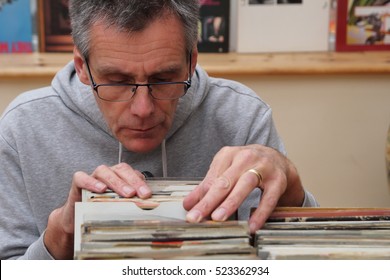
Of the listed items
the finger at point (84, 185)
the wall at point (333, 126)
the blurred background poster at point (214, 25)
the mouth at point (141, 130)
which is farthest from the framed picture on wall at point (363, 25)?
the finger at point (84, 185)

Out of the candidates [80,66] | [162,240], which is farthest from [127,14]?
[162,240]

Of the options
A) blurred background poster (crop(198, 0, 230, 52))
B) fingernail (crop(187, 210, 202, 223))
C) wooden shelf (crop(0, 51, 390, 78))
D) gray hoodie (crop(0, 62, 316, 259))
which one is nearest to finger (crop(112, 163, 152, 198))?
fingernail (crop(187, 210, 202, 223))

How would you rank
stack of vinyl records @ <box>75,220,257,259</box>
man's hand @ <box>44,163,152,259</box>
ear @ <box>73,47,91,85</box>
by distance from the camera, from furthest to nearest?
ear @ <box>73,47,91,85</box>
man's hand @ <box>44,163,152,259</box>
stack of vinyl records @ <box>75,220,257,259</box>

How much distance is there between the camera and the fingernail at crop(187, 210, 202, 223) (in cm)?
89

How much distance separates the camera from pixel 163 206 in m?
0.92

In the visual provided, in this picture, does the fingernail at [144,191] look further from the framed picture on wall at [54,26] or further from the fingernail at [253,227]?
the framed picture on wall at [54,26]

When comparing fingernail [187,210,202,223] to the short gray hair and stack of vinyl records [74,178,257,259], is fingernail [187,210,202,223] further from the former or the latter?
the short gray hair

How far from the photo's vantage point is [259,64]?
280 cm

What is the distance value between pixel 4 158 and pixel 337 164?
178cm

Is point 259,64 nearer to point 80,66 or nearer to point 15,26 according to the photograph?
point 15,26

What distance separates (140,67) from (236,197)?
411 mm

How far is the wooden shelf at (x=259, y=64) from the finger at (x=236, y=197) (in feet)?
5.63

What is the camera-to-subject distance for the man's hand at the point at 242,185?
3.06 feet

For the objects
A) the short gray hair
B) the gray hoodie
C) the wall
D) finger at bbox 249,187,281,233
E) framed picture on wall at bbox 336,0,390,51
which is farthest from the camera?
framed picture on wall at bbox 336,0,390,51
